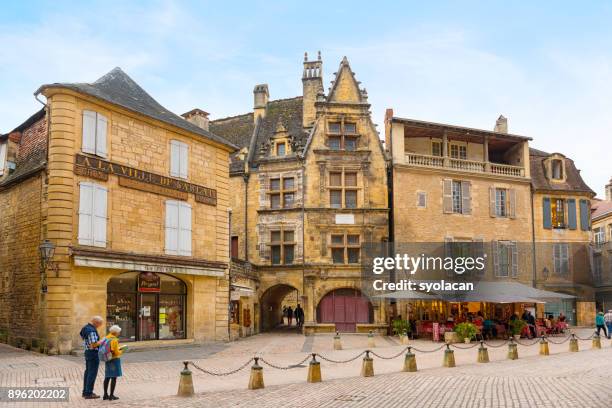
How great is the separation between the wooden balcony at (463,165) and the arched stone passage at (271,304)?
7.86 metres

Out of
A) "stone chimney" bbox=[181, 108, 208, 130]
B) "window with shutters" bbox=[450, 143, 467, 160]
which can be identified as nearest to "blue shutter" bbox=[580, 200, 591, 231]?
"window with shutters" bbox=[450, 143, 467, 160]

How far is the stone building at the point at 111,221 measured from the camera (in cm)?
1720

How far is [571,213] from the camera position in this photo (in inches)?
1297

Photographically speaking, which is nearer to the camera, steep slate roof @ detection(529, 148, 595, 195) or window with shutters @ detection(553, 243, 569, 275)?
window with shutters @ detection(553, 243, 569, 275)

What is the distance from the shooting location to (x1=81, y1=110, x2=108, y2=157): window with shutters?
18031mm

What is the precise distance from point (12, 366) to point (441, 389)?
924 cm

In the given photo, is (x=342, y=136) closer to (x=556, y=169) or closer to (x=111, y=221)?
(x=556, y=169)

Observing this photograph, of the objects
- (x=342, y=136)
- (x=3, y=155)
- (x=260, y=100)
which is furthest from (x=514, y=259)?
(x=3, y=155)

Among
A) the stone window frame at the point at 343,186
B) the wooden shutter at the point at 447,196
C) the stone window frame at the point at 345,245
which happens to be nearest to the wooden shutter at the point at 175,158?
the stone window frame at the point at 343,186

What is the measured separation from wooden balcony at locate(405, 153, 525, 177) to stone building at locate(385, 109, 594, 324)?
5 centimetres

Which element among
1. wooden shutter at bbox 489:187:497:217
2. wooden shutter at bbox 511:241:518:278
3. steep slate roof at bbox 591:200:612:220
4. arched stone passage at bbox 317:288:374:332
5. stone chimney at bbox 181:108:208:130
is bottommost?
arched stone passage at bbox 317:288:374:332

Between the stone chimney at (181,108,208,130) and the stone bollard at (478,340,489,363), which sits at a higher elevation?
the stone chimney at (181,108,208,130)

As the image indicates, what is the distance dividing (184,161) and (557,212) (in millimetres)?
19870

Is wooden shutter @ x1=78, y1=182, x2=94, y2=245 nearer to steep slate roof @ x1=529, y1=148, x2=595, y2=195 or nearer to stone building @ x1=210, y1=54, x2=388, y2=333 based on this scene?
stone building @ x1=210, y1=54, x2=388, y2=333
